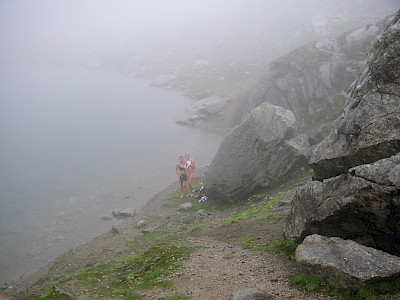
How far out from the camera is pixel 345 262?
1057 cm

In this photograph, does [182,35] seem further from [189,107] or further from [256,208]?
[256,208]

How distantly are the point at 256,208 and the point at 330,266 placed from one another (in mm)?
11088

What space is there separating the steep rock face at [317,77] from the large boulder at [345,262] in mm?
28782

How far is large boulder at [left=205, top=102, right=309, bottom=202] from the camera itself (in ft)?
82.7

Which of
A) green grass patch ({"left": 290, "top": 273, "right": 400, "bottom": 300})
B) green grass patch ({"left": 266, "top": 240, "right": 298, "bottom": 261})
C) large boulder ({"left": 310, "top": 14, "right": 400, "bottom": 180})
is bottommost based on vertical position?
green grass patch ({"left": 266, "top": 240, "right": 298, "bottom": 261})

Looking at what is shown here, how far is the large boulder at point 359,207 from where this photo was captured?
10.6 metres

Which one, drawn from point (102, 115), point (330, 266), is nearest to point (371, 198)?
point (330, 266)

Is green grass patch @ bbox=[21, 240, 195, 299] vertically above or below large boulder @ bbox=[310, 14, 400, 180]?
below

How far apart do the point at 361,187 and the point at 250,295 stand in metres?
4.96

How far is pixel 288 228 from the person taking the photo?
1473cm

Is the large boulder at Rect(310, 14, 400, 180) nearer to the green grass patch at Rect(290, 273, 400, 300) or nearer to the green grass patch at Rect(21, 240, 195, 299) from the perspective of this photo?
the green grass patch at Rect(290, 273, 400, 300)

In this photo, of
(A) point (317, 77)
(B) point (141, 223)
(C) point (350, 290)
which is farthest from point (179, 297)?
(A) point (317, 77)

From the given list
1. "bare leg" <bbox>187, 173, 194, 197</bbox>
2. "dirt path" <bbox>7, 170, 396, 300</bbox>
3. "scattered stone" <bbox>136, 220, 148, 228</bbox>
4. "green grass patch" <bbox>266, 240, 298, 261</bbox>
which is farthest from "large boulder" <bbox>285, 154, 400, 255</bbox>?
"bare leg" <bbox>187, 173, 194, 197</bbox>

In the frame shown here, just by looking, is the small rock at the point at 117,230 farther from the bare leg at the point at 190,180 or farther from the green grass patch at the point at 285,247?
the green grass patch at the point at 285,247
